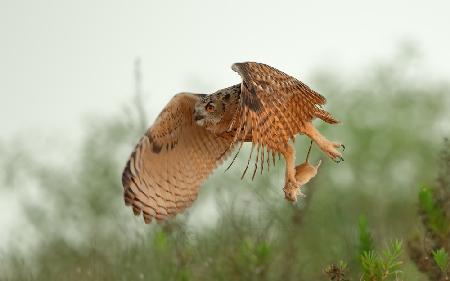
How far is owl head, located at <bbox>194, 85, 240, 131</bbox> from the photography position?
7.46 meters

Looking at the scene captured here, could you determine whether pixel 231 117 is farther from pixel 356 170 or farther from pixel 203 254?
pixel 356 170

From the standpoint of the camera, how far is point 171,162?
7605 millimetres

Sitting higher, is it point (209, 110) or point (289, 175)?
point (209, 110)

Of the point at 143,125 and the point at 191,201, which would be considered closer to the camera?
the point at 191,201

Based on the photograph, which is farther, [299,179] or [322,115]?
[322,115]

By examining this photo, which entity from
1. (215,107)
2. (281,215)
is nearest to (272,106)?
(215,107)

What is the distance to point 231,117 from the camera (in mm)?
7535

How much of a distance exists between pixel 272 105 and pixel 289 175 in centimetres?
49

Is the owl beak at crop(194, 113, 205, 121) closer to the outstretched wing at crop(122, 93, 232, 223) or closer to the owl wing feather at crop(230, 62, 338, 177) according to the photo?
the outstretched wing at crop(122, 93, 232, 223)

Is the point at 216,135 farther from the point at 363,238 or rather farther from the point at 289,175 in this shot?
the point at 363,238

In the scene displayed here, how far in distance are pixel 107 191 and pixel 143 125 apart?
11.7 metres

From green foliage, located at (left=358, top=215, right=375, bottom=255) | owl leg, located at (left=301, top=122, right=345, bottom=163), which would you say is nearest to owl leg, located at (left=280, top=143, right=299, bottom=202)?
owl leg, located at (left=301, top=122, right=345, bottom=163)

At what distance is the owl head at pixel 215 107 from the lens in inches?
294

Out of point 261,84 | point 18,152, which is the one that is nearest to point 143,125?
point 261,84
